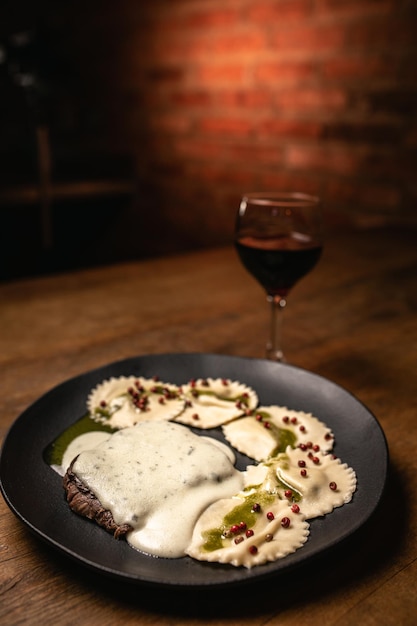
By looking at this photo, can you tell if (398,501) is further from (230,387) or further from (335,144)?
(335,144)

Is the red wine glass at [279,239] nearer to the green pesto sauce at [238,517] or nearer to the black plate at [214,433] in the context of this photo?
the black plate at [214,433]

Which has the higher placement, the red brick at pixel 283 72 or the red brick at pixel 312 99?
the red brick at pixel 283 72

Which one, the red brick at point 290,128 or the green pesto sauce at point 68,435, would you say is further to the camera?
the red brick at point 290,128

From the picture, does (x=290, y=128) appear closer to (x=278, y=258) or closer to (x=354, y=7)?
(x=354, y=7)

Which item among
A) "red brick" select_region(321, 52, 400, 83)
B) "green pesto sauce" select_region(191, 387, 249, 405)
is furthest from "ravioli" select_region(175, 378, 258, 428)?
"red brick" select_region(321, 52, 400, 83)

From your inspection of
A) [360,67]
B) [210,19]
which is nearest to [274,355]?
[360,67]


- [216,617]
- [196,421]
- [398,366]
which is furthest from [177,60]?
[216,617]

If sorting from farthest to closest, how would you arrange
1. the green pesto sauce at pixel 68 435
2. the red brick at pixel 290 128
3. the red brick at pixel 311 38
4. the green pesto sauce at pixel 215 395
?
the red brick at pixel 290 128, the red brick at pixel 311 38, the green pesto sauce at pixel 215 395, the green pesto sauce at pixel 68 435

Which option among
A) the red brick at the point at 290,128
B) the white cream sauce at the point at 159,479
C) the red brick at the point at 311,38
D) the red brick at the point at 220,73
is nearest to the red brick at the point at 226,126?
the red brick at the point at 290,128
